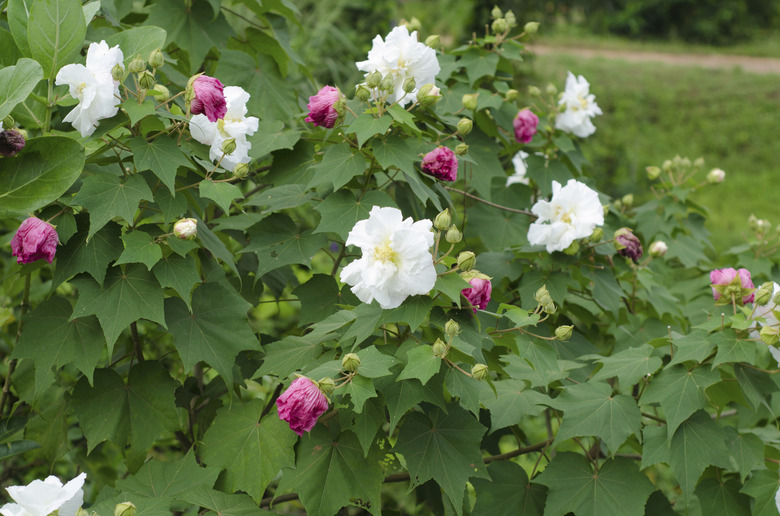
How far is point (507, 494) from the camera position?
5.59 feet

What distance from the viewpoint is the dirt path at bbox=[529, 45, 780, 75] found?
11898 mm

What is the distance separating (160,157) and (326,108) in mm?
396

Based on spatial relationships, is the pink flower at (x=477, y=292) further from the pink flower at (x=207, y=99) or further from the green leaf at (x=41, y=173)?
the green leaf at (x=41, y=173)

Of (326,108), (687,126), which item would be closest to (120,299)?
(326,108)

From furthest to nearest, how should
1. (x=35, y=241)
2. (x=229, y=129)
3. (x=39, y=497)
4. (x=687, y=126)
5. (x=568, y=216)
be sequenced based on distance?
1. (x=687, y=126)
2. (x=568, y=216)
3. (x=229, y=129)
4. (x=35, y=241)
5. (x=39, y=497)

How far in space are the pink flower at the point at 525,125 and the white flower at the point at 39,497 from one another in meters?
1.50

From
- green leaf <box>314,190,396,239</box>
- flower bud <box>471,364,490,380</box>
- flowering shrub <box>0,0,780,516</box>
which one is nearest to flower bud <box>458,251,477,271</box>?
flowering shrub <box>0,0,780,516</box>

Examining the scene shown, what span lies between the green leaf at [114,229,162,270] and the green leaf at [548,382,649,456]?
2.91 feet

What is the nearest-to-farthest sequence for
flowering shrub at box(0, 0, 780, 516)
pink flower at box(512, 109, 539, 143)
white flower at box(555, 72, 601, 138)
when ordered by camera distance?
1. flowering shrub at box(0, 0, 780, 516)
2. pink flower at box(512, 109, 539, 143)
3. white flower at box(555, 72, 601, 138)

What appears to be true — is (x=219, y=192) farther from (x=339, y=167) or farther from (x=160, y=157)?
(x=339, y=167)

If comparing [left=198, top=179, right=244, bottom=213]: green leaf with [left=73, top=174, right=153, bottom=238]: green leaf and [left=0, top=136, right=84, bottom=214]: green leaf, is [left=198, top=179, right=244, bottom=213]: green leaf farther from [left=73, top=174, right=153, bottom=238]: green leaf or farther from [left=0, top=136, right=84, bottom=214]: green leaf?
[left=0, top=136, right=84, bottom=214]: green leaf

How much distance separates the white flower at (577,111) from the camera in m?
2.35

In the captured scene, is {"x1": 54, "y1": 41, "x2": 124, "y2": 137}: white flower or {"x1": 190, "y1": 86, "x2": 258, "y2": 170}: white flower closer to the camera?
{"x1": 54, "y1": 41, "x2": 124, "y2": 137}: white flower

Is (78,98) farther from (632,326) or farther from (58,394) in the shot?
(632,326)
